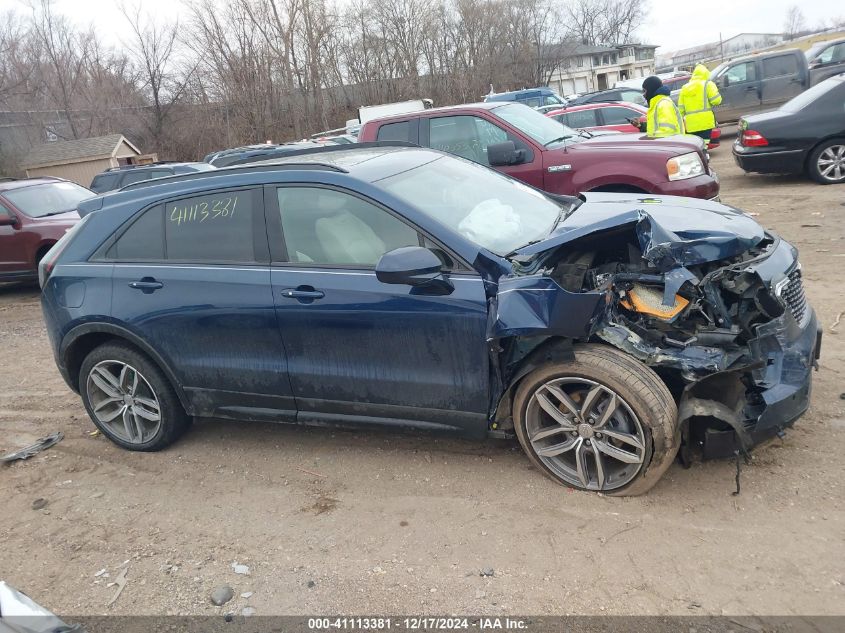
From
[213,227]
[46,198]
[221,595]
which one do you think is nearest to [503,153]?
[213,227]

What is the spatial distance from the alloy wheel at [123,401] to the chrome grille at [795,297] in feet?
12.3

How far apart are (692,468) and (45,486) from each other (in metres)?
3.90

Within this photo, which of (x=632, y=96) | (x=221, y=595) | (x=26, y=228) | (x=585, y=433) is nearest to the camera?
(x=221, y=595)

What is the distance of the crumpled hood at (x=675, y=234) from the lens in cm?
323

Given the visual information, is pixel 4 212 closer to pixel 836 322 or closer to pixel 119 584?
pixel 119 584

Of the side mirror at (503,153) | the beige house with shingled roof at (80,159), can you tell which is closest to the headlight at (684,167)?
the side mirror at (503,153)

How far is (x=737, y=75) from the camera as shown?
55.5ft

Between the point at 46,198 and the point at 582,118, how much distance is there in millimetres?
10928

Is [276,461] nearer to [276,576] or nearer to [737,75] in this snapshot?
[276,576]

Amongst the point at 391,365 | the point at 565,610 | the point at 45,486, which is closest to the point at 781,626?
the point at 565,610

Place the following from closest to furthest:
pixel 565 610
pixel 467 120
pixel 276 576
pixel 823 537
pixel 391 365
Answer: pixel 565 610, pixel 823 537, pixel 276 576, pixel 391 365, pixel 467 120

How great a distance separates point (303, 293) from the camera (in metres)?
3.67

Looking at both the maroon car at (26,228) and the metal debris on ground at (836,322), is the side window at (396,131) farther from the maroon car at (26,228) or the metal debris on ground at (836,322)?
the maroon car at (26,228)

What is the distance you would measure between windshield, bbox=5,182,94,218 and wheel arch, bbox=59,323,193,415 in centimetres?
652
